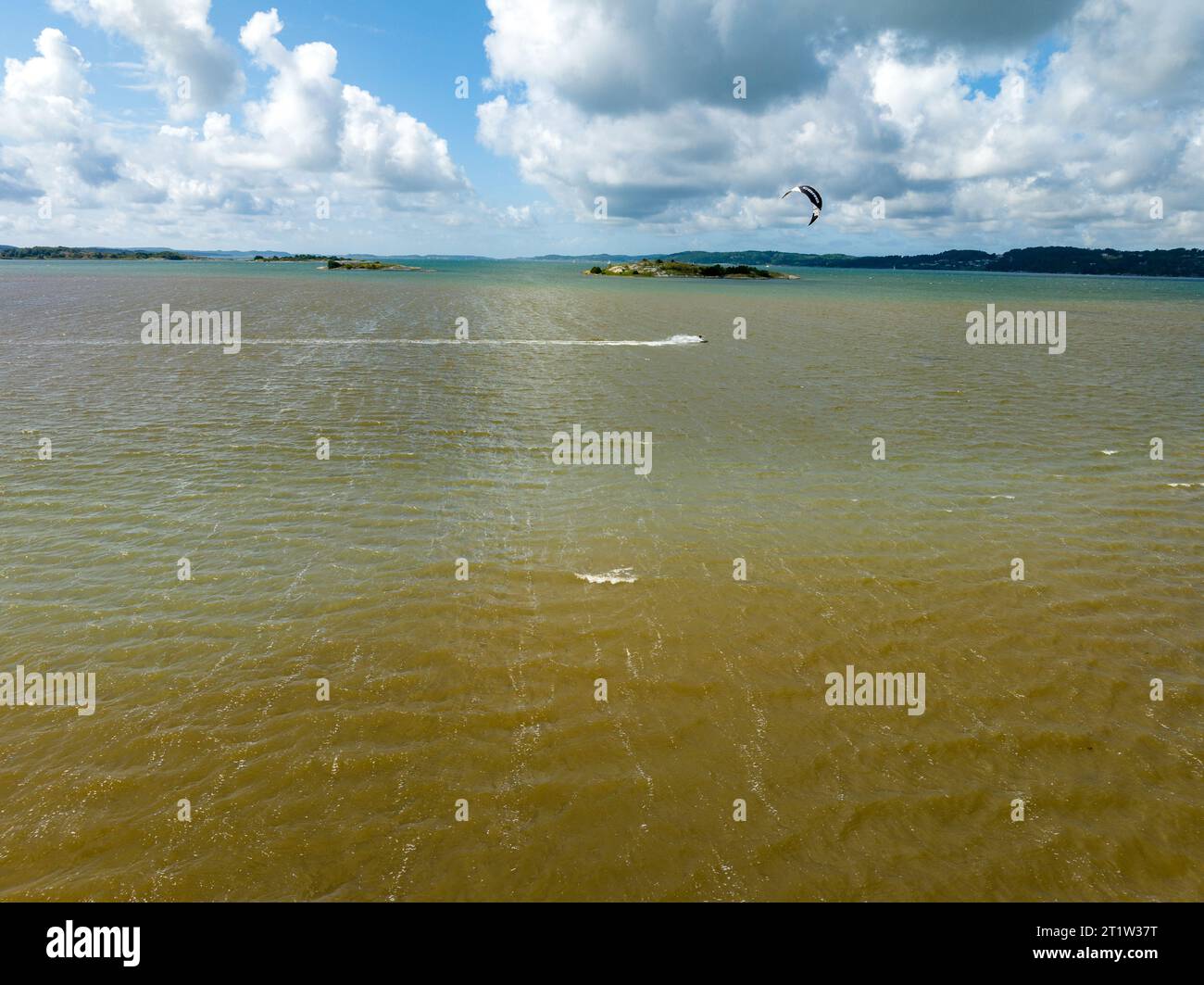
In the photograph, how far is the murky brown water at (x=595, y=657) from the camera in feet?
26.1

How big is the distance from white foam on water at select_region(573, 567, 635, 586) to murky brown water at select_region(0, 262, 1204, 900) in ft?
0.77

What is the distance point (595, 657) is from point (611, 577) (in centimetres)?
308

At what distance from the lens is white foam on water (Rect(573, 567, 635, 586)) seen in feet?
47.3

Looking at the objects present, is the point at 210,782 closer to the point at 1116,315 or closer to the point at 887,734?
the point at 887,734

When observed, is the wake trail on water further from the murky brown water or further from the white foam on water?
the white foam on water

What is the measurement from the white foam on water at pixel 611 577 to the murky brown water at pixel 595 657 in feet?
0.77

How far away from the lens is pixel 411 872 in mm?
7648

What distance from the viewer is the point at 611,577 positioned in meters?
14.6

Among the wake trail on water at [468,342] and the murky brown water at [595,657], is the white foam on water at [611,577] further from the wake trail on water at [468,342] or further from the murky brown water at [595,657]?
the wake trail on water at [468,342]
